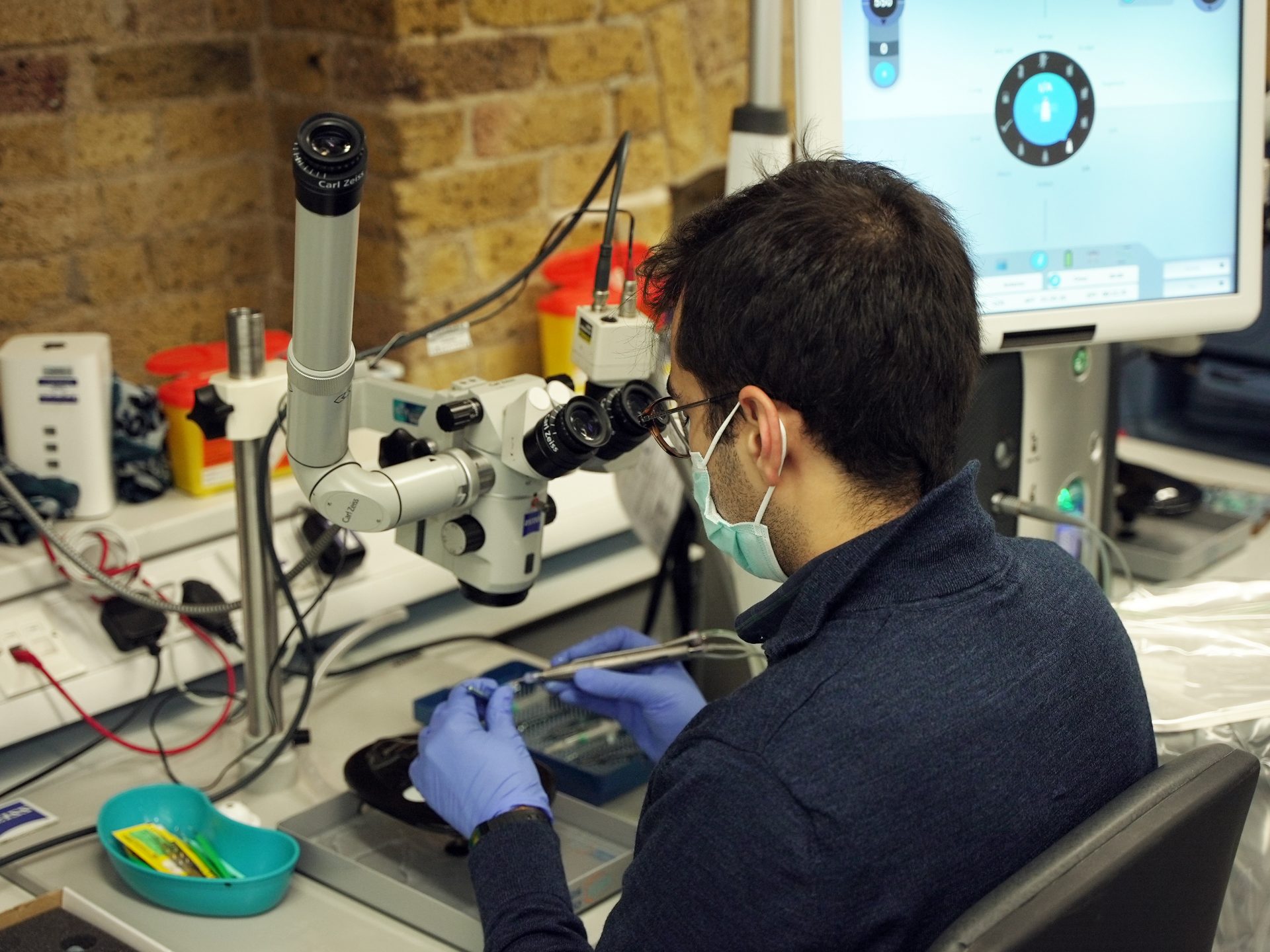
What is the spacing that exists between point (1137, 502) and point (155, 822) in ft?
4.65

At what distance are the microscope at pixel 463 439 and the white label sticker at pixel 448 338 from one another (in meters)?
0.07

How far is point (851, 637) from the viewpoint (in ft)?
2.84

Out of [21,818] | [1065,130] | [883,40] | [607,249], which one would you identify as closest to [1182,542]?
[1065,130]

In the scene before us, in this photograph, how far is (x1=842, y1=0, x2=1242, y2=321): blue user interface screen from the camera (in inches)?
54.0

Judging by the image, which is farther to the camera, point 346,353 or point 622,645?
point 622,645

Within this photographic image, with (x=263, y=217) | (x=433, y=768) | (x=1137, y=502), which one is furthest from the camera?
(x=263, y=217)

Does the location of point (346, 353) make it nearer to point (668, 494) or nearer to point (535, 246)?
point (668, 494)

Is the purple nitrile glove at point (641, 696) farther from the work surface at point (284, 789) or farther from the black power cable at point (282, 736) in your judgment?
the black power cable at point (282, 736)

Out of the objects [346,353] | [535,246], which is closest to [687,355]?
[346,353]

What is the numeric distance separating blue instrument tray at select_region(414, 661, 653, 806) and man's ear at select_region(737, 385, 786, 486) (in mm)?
510

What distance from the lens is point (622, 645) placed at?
4.69ft

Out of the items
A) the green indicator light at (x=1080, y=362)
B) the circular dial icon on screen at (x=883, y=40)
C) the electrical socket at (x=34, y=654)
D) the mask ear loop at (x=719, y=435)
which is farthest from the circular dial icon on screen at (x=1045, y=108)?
the electrical socket at (x=34, y=654)

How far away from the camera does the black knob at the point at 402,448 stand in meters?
1.16

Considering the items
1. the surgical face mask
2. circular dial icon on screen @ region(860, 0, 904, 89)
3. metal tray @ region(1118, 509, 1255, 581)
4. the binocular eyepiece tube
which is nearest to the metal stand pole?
the binocular eyepiece tube
